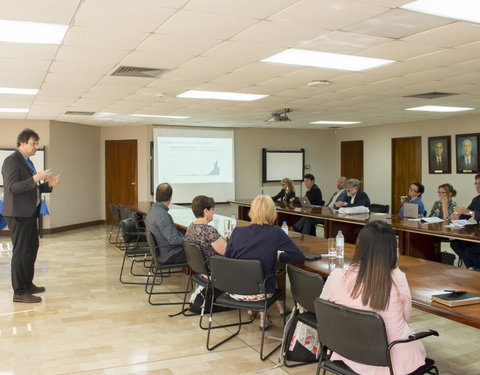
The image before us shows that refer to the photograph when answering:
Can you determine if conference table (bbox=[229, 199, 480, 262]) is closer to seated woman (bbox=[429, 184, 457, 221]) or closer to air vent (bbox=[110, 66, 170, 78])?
seated woman (bbox=[429, 184, 457, 221])

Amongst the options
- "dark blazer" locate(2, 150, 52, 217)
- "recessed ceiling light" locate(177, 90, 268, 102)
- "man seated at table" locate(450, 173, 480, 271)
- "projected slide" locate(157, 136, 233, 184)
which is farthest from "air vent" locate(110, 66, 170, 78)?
"projected slide" locate(157, 136, 233, 184)

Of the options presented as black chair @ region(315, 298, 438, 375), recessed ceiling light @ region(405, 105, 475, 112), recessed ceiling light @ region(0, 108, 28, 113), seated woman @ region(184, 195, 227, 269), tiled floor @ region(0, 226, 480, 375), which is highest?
recessed ceiling light @ region(405, 105, 475, 112)

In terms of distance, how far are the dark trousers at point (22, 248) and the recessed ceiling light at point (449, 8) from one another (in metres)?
3.95

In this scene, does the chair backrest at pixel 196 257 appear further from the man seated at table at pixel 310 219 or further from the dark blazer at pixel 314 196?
the dark blazer at pixel 314 196

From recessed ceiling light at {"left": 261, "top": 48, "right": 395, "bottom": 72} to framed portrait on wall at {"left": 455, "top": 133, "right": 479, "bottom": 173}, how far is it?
575cm

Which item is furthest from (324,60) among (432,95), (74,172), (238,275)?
(74,172)

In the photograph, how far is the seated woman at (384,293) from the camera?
221 centimetres

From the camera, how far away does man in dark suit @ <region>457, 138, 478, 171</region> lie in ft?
31.8

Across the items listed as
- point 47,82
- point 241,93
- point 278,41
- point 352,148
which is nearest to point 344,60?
point 278,41

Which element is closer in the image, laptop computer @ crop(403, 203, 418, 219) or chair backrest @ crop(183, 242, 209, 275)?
chair backrest @ crop(183, 242, 209, 275)

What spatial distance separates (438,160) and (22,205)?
28.7 feet

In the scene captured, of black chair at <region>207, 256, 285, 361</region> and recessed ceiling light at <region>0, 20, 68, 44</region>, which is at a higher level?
recessed ceiling light at <region>0, 20, 68, 44</region>

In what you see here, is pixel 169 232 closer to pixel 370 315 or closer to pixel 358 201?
pixel 370 315

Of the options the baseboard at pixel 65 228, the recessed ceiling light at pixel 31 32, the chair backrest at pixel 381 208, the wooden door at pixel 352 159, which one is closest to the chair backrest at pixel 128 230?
the recessed ceiling light at pixel 31 32
